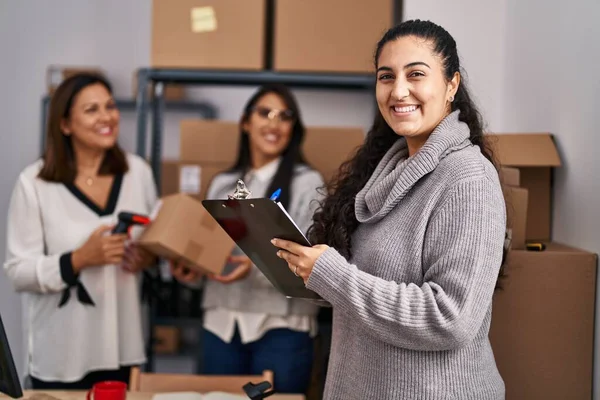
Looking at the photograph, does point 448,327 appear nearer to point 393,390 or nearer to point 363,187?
point 393,390

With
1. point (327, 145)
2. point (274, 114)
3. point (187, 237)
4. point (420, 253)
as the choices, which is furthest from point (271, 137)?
point (420, 253)

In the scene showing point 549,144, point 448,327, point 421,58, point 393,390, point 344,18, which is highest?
point 344,18

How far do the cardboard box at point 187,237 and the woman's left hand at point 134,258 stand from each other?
45 mm

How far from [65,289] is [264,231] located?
3.75 feet

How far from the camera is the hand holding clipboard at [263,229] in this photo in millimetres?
1376

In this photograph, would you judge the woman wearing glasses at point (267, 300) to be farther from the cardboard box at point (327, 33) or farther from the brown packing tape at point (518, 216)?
the brown packing tape at point (518, 216)

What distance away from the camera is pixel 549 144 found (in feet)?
6.54

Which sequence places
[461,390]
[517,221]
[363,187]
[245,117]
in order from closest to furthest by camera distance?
[461,390]
[363,187]
[517,221]
[245,117]

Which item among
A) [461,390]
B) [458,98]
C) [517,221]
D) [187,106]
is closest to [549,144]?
[517,221]

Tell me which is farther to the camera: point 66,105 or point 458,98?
point 66,105

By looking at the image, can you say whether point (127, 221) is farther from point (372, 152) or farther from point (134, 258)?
point (372, 152)

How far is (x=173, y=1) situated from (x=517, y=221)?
1686 mm

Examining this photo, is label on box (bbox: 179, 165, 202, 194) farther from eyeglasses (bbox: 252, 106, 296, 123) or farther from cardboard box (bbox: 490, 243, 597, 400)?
cardboard box (bbox: 490, 243, 597, 400)

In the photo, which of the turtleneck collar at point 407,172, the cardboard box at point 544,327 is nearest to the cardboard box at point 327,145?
the cardboard box at point 544,327
